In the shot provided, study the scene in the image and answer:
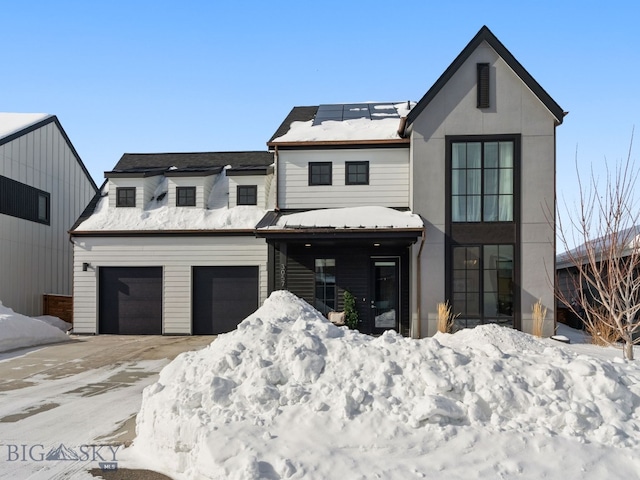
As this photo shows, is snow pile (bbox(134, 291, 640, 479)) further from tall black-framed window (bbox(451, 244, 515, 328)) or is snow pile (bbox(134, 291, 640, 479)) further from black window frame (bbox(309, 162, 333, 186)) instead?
black window frame (bbox(309, 162, 333, 186))

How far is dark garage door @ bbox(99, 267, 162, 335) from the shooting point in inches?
611

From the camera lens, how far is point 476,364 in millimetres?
5613

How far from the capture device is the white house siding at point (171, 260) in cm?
1529

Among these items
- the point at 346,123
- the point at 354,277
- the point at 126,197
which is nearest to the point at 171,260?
the point at 126,197

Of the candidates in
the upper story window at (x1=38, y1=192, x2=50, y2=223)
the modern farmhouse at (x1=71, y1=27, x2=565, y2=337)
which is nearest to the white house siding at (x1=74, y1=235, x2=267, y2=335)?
the modern farmhouse at (x1=71, y1=27, x2=565, y2=337)

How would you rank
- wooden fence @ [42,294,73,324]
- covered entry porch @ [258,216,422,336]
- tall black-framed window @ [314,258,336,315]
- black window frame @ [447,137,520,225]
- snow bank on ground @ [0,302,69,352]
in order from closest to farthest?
snow bank on ground @ [0,302,69,352]
black window frame @ [447,137,520,225]
covered entry porch @ [258,216,422,336]
tall black-framed window @ [314,258,336,315]
wooden fence @ [42,294,73,324]

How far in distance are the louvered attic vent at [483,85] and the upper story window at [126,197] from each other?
1153cm

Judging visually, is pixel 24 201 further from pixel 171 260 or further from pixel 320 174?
pixel 320 174

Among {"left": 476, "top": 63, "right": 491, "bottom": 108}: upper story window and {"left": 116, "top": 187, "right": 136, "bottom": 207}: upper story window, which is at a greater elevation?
{"left": 476, "top": 63, "right": 491, "bottom": 108}: upper story window

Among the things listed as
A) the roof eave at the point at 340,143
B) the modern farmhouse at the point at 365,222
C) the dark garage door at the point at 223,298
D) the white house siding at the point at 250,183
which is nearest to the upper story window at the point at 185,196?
the modern farmhouse at the point at 365,222

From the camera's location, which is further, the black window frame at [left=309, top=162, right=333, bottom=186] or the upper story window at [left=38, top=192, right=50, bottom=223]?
the upper story window at [left=38, top=192, right=50, bottom=223]

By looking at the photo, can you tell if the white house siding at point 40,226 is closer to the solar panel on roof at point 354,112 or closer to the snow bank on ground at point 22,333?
the snow bank on ground at point 22,333

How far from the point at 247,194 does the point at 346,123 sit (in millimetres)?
4089

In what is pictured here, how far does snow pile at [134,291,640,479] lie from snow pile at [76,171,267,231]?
970 cm
